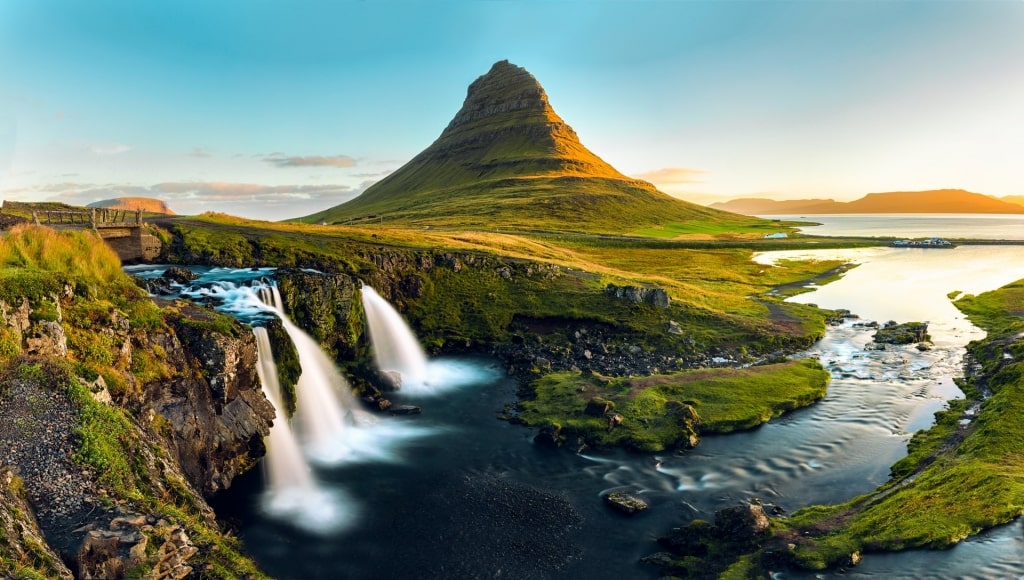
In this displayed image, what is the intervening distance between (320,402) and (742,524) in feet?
87.5

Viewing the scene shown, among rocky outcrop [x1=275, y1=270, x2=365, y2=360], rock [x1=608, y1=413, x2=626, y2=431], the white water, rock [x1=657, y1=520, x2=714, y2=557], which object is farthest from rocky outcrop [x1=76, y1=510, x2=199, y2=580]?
rocky outcrop [x1=275, y1=270, x2=365, y2=360]

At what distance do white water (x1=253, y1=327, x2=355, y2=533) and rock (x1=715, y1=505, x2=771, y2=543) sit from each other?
1712 cm

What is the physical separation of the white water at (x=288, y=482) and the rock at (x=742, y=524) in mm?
17118

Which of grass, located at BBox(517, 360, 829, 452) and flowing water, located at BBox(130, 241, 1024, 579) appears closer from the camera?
flowing water, located at BBox(130, 241, 1024, 579)

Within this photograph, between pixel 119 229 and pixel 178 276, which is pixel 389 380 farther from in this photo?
pixel 119 229

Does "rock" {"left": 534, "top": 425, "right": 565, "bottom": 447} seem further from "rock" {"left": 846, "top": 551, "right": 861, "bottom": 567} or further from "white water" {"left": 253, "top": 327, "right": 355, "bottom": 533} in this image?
"rock" {"left": 846, "top": 551, "right": 861, "bottom": 567}

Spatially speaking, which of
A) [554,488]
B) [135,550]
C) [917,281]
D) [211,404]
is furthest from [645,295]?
[917,281]

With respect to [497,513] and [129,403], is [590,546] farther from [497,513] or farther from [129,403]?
[129,403]

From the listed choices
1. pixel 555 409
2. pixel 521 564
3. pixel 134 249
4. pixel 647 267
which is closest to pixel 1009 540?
pixel 521 564

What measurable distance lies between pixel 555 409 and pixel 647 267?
2830 inches

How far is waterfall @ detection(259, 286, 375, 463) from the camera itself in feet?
109

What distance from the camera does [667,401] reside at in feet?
121

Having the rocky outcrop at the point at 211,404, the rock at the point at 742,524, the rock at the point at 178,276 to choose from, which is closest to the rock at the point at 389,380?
the rocky outcrop at the point at 211,404

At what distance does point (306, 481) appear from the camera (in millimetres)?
29281
